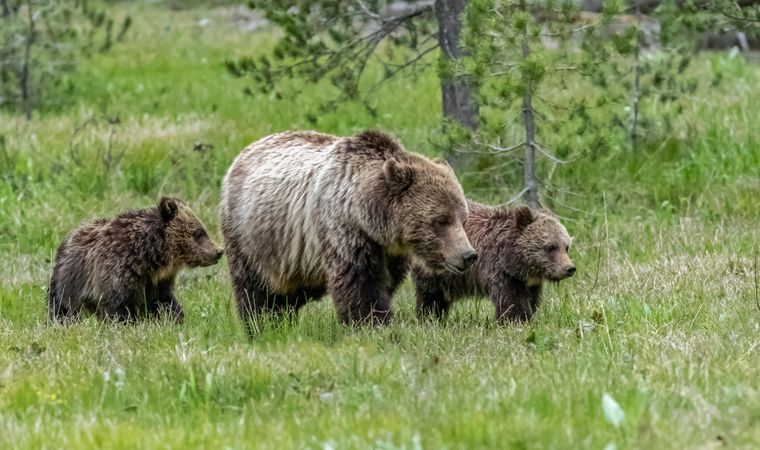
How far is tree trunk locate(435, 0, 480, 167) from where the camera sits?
10.7 meters

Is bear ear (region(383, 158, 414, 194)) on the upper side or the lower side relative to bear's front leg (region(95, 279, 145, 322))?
upper

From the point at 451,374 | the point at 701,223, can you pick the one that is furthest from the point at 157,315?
the point at 701,223

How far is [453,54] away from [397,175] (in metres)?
4.24

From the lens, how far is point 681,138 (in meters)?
12.4

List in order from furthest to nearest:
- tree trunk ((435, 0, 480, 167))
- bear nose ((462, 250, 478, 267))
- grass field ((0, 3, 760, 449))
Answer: tree trunk ((435, 0, 480, 167)) → bear nose ((462, 250, 478, 267)) → grass field ((0, 3, 760, 449))

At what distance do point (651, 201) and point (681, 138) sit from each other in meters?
1.41

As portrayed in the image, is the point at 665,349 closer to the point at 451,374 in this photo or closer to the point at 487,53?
the point at 451,374

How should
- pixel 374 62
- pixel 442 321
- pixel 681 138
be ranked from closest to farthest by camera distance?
pixel 442 321, pixel 681 138, pixel 374 62

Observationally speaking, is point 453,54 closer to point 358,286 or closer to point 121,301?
point 121,301

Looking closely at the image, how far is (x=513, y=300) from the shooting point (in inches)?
306

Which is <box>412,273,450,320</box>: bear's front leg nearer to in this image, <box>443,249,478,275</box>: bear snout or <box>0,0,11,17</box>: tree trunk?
<box>443,249,478,275</box>: bear snout

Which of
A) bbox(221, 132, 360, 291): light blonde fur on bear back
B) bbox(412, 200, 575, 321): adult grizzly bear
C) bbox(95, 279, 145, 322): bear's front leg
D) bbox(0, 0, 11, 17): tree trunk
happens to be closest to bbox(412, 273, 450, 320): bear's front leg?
bbox(412, 200, 575, 321): adult grizzly bear

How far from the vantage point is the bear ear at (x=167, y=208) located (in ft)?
27.4

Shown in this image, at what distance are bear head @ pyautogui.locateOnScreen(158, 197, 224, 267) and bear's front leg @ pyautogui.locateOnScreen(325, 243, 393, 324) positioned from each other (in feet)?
5.78
